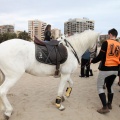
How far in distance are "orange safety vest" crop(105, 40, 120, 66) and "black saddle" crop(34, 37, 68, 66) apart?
3.17 feet

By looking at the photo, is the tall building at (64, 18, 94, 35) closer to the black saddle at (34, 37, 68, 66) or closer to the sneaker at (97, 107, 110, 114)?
the black saddle at (34, 37, 68, 66)

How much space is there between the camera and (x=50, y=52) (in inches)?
213

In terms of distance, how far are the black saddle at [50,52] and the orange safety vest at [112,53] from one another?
3.17ft

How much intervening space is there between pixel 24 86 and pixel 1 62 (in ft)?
11.6

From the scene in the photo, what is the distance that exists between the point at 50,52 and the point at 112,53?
1415mm

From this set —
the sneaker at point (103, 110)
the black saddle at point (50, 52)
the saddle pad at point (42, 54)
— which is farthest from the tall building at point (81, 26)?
the sneaker at point (103, 110)

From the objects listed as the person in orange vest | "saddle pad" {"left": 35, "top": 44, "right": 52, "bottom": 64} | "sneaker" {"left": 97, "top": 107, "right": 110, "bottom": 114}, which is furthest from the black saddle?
"sneaker" {"left": 97, "top": 107, "right": 110, "bottom": 114}

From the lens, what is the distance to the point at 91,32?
601 centimetres

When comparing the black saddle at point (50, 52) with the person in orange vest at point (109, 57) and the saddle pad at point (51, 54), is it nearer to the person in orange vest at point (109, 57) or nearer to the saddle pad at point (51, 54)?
the saddle pad at point (51, 54)

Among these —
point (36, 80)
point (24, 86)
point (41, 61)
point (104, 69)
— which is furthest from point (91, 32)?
point (36, 80)

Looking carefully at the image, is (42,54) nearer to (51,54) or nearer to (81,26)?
(51,54)

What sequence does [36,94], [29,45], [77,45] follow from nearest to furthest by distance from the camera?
[29,45]
[77,45]
[36,94]

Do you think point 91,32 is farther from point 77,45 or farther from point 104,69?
point 104,69

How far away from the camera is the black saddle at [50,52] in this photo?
17.3ft
